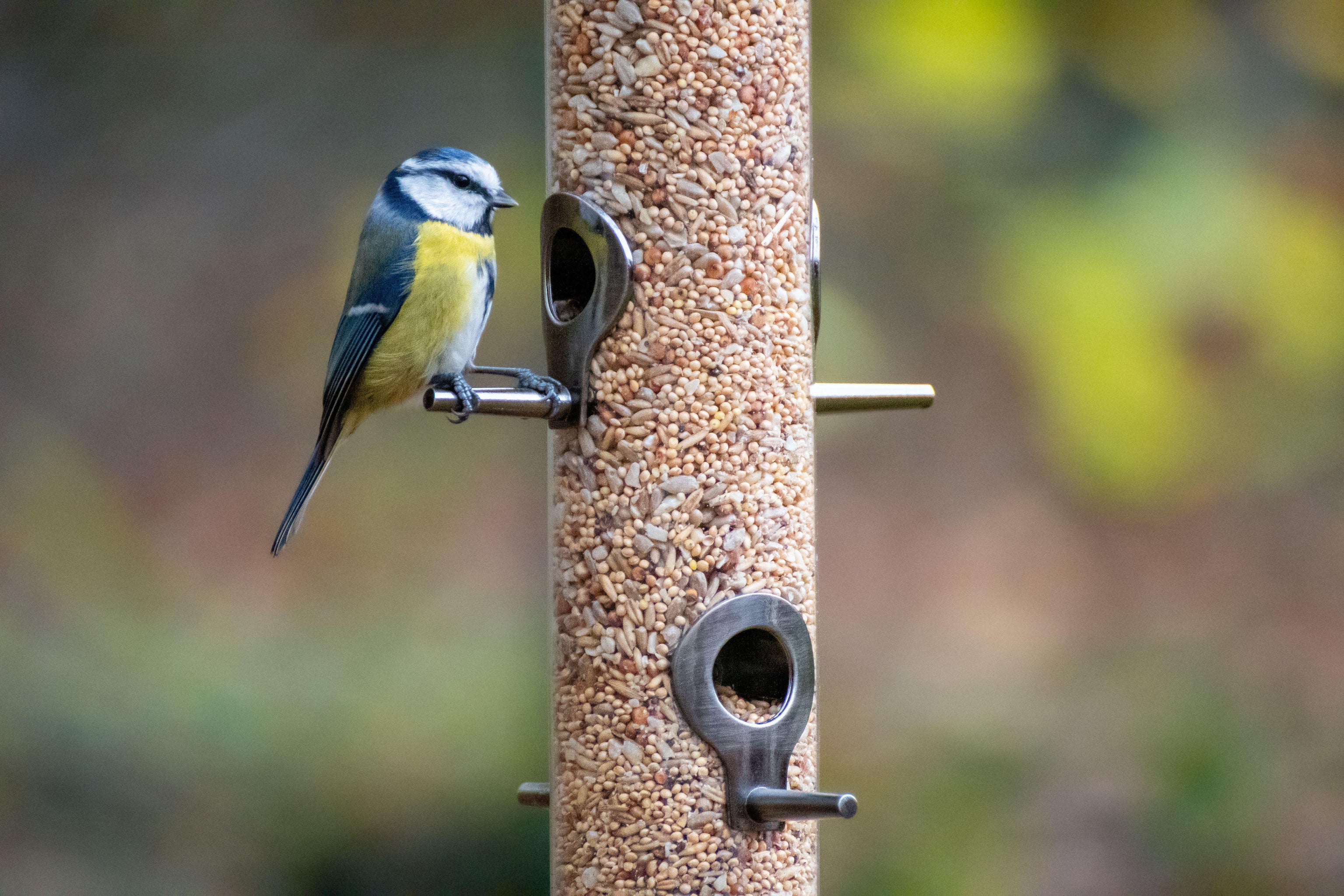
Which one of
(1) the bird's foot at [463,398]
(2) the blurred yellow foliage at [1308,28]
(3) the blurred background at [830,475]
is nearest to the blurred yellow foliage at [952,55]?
(3) the blurred background at [830,475]

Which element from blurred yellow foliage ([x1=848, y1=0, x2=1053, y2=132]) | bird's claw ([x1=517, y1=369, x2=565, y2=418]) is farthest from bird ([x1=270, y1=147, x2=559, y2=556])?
blurred yellow foliage ([x1=848, y1=0, x2=1053, y2=132])

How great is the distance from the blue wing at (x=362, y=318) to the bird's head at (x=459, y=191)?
0.21 ft

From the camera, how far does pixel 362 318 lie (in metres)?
2.91

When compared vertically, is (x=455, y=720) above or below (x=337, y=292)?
below

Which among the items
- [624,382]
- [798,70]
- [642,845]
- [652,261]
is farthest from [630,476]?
[798,70]

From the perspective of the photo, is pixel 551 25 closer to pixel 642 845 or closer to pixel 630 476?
pixel 630 476

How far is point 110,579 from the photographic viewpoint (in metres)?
4.98

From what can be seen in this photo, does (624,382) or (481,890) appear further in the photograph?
(481,890)

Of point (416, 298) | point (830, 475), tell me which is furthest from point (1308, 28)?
point (416, 298)

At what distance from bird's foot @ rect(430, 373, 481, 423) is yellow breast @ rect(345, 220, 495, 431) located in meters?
0.24

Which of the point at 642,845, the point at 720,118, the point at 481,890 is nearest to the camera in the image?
the point at 642,845

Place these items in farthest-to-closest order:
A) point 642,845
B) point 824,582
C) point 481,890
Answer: point 824,582 < point 481,890 < point 642,845

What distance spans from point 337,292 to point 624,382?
3.07 m

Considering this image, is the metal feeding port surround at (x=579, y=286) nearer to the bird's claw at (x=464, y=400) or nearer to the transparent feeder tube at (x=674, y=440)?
the transparent feeder tube at (x=674, y=440)
